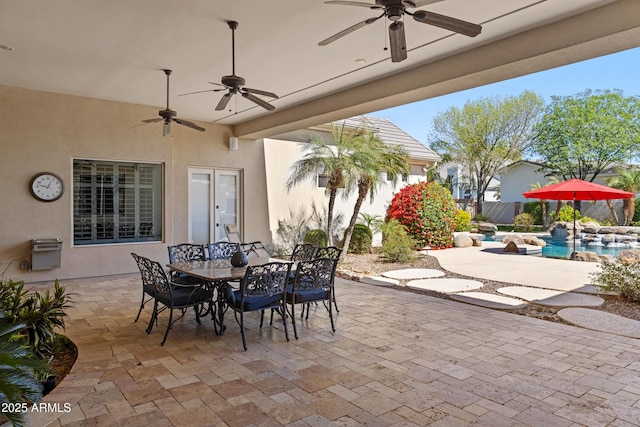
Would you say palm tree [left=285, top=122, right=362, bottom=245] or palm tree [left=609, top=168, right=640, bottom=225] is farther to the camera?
palm tree [left=609, top=168, right=640, bottom=225]

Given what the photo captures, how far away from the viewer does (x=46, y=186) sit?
23.9 feet

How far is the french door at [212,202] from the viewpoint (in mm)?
9359

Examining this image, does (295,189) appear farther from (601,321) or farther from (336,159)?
(601,321)

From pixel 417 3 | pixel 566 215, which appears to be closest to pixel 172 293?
pixel 417 3

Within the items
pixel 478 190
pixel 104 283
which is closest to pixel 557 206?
pixel 478 190

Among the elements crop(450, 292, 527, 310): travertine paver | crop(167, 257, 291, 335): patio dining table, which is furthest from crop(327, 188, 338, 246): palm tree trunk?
crop(167, 257, 291, 335): patio dining table

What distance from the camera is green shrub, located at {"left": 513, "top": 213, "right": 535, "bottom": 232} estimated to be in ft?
61.2

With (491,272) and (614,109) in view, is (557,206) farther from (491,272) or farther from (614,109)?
(491,272)

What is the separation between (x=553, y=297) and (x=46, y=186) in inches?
332

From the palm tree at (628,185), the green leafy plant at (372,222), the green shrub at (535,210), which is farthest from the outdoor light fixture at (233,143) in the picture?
the palm tree at (628,185)

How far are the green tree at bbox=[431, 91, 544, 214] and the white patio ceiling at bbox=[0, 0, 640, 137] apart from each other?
16788mm

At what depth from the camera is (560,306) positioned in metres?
5.42

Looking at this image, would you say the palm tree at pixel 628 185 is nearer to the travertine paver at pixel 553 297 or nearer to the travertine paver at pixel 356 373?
the travertine paver at pixel 553 297

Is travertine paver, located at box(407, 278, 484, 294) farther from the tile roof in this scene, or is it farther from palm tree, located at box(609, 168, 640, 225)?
palm tree, located at box(609, 168, 640, 225)
